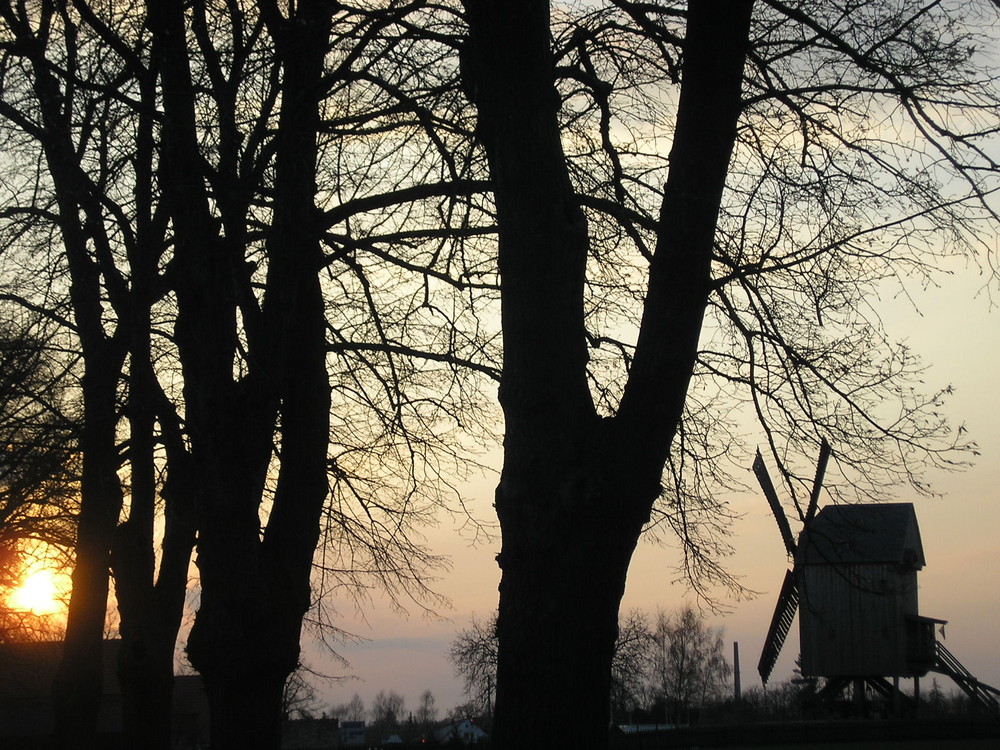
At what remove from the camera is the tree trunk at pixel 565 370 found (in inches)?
184

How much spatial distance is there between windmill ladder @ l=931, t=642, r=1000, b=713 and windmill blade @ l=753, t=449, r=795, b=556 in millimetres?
29270

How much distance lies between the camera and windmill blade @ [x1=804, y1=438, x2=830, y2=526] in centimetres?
668

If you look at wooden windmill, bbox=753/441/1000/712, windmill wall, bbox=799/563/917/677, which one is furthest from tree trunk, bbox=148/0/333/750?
windmill wall, bbox=799/563/917/677

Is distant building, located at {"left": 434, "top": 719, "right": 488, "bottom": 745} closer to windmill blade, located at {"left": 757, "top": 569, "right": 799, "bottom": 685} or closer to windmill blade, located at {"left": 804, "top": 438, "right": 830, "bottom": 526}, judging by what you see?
windmill blade, located at {"left": 757, "top": 569, "right": 799, "bottom": 685}

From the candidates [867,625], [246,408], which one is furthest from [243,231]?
[867,625]

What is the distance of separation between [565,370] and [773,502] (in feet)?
13.2

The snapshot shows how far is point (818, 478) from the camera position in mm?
7086

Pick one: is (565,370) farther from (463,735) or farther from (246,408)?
(463,735)

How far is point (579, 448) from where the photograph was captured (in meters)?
4.94

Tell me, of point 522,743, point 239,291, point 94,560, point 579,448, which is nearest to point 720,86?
point 579,448

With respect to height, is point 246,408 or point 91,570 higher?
point 246,408

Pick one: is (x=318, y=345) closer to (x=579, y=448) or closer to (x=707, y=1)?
(x=579, y=448)

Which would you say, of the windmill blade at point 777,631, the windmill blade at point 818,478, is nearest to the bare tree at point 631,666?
the windmill blade at point 777,631

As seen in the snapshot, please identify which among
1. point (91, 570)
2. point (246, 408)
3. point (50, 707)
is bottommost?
point (50, 707)
